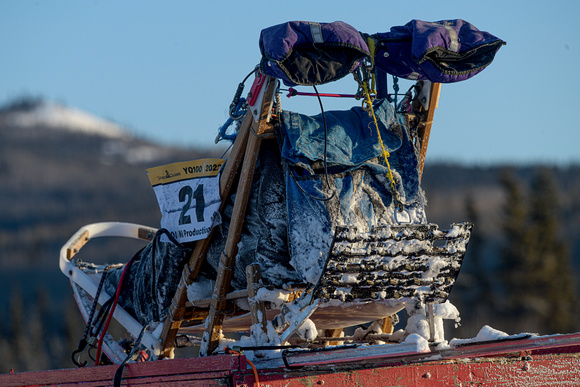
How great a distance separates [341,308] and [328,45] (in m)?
1.84

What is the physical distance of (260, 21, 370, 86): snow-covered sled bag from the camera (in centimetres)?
524

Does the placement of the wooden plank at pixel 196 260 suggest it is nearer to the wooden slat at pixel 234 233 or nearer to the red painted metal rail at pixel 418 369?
the wooden slat at pixel 234 233

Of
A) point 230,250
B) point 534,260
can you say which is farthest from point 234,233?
point 534,260

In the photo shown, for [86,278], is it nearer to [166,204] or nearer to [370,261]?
[166,204]

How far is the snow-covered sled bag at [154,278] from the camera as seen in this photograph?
656 centimetres

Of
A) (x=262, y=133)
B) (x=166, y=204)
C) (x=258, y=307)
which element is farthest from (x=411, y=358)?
(x=166, y=204)

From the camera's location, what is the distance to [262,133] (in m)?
5.91

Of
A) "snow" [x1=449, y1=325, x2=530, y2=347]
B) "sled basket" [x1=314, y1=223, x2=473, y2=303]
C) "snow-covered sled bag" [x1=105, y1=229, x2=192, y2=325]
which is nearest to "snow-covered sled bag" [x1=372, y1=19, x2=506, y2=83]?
"sled basket" [x1=314, y1=223, x2=473, y2=303]

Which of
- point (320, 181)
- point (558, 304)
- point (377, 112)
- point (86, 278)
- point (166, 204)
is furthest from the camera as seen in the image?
point (558, 304)

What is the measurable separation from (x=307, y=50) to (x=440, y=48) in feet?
3.08

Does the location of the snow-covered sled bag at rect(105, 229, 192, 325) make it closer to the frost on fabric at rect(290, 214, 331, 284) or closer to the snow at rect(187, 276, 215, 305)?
the snow at rect(187, 276, 215, 305)

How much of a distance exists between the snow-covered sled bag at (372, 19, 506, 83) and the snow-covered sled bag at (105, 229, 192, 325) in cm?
218

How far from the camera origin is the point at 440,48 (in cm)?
566

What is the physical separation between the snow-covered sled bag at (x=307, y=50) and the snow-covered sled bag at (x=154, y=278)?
5.98 feet
